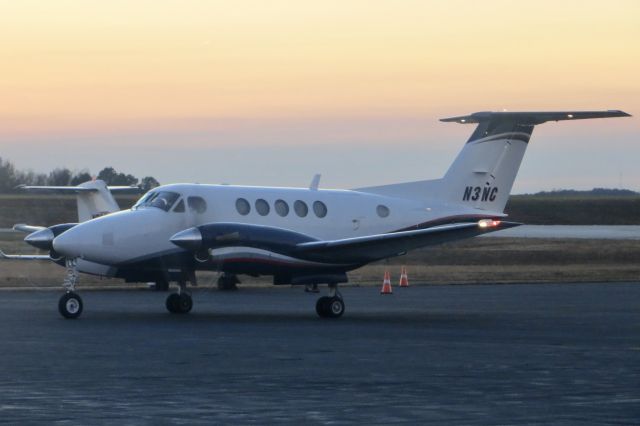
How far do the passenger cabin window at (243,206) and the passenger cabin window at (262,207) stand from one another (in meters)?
0.21

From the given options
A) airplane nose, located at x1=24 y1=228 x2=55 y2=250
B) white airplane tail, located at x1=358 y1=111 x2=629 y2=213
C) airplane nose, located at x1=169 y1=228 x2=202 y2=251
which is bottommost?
airplane nose, located at x1=24 y1=228 x2=55 y2=250

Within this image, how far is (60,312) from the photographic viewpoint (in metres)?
21.8

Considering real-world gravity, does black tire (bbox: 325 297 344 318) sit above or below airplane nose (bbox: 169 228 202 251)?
below

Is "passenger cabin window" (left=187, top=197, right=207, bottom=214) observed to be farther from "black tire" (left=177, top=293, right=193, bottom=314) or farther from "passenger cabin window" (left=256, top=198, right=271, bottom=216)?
"black tire" (left=177, top=293, right=193, bottom=314)

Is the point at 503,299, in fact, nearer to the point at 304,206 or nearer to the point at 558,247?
the point at 304,206

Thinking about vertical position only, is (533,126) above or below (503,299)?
above

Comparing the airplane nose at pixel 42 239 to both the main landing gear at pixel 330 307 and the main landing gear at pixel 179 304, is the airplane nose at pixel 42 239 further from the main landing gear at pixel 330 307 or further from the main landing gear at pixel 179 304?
the main landing gear at pixel 330 307

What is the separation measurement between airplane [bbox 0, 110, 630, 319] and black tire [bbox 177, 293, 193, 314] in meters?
0.02

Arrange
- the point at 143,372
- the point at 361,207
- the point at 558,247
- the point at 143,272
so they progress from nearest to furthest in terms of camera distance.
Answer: the point at 143,372
the point at 143,272
the point at 361,207
the point at 558,247

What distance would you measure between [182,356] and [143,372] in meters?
1.83

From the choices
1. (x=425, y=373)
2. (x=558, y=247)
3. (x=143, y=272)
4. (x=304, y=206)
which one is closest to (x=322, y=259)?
(x=304, y=206)

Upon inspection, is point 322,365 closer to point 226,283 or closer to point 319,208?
point 319,208

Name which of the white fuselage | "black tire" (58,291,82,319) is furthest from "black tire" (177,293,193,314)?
"black tire" (58,291,82,319)

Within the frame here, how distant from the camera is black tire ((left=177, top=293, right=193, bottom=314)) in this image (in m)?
23.6
